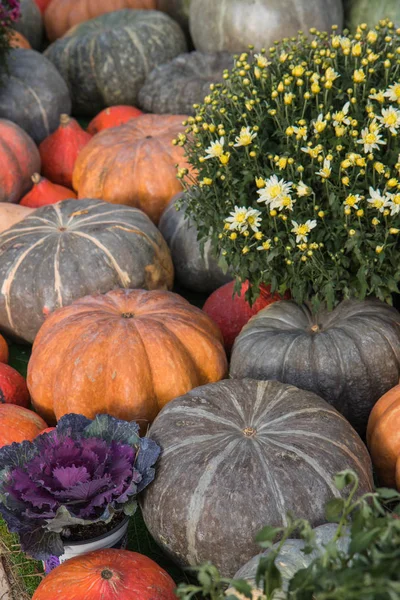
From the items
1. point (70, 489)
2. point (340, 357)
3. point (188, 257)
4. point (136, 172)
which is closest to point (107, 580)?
point (70, 489)

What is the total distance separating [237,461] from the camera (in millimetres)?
2367

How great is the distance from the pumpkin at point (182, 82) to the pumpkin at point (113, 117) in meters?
0.16

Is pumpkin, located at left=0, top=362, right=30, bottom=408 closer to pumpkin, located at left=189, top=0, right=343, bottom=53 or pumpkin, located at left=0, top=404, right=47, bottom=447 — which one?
pumpkin, located at left=0, top=404, right=47, bottom=447

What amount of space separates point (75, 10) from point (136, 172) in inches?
126

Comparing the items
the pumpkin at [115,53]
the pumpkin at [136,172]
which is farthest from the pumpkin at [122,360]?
the pumpkin at [115,53]

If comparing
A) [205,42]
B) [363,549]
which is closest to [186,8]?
[205,42]

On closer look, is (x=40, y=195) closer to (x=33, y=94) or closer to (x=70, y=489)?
(x=33, y=94)

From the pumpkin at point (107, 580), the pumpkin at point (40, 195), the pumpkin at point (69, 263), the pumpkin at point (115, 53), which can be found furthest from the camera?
the pumpkin at point (115, 53)

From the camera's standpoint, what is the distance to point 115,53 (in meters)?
6.02

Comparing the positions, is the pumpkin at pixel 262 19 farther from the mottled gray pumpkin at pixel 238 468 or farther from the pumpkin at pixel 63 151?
the mottled gray pumpkin at pixel 238 468

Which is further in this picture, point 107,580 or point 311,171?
point 311,171

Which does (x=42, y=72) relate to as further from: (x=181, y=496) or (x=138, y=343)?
(x=181, y=496)

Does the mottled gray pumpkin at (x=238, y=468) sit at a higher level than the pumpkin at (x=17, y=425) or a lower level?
higher

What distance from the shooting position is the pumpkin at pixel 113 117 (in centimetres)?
566
